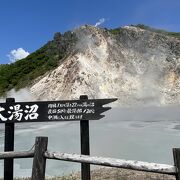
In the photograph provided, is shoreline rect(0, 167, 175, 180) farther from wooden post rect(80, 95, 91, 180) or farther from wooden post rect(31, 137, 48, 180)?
wooden post rect(31, 137, 48, 180)

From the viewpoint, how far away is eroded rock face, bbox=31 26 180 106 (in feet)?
141

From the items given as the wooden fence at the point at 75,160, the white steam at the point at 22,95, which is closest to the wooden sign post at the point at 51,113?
the wooden fence at the point at 75,160

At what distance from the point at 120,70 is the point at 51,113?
39946 mm

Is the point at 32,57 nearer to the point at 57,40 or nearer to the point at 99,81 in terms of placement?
the point at 57,40

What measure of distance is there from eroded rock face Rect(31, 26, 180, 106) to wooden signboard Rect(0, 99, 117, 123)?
1338 inches

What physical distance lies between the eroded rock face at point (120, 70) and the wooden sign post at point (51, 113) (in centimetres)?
3398

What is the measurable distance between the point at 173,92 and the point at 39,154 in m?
41.1

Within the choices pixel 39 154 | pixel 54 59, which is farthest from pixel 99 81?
pixel 39 154

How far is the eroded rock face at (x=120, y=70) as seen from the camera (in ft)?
141

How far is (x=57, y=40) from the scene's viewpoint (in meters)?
51.8

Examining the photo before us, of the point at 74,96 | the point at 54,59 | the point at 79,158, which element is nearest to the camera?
the point at 79,158

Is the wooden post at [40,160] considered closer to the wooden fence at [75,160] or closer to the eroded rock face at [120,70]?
the wooden fence at [75,160]

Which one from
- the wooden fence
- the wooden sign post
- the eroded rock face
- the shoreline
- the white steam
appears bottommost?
the shoreline

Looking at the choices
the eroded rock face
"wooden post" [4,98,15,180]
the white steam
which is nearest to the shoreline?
"wooden post" [4,98,15,180]
